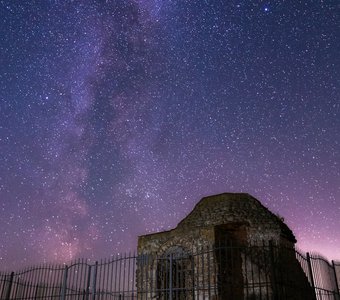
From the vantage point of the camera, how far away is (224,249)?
1578cm

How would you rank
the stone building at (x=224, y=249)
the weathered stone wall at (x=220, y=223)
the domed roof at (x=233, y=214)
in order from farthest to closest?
the domed roof at (x=233, y=214) < the weathered stone wall at (x=220, y=223) < the stone building at (x=224, y=249)

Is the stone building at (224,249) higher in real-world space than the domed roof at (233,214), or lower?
lower

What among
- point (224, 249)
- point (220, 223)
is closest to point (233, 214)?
point (220, 223)

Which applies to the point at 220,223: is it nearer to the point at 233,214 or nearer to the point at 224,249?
the point at 233,214

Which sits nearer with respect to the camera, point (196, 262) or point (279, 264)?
point (279, 264)

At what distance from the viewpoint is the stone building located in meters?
14.7

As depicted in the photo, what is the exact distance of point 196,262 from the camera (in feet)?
50.1

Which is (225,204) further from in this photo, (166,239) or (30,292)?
(30,292)

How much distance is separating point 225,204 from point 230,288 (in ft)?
12.7

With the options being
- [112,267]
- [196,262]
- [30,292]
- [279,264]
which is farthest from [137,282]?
[279,264]

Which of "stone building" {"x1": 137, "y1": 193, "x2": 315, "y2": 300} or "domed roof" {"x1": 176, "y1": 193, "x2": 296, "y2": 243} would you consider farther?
"domed roof" {"x1": 176, "y1": 193, "x2": 296, "y2": 243}

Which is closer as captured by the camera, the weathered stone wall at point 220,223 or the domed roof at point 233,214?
the weathered stone wall at point 220,223

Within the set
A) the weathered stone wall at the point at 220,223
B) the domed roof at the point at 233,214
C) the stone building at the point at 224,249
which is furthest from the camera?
→ the domed roof at the point at 233,214

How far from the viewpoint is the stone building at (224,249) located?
14727 millimetres
